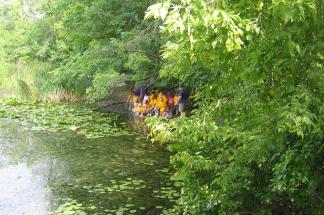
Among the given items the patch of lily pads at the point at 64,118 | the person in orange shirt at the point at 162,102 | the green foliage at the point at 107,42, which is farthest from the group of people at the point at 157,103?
the patch of lily pads at the point at 64,118

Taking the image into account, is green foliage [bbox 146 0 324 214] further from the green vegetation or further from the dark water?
the dark water

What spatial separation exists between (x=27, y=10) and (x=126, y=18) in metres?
26.6

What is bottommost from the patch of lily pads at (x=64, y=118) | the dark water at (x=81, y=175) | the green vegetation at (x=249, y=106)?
the patch of lily pads at (x=64, y=118)

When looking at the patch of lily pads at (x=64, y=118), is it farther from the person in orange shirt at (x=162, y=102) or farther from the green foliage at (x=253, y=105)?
the green foliage at (x=253, y=105)

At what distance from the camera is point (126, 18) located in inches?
657

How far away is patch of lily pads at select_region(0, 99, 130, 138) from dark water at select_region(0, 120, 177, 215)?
0.96 m

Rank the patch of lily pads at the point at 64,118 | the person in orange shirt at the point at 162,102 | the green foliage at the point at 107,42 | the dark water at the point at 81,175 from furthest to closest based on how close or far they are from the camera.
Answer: the person in orange shirt at the point at 162,102
the green foliage at the point at 107,42
the patch of lily pads at the point at 64,118
the dark water at the point at 81,175

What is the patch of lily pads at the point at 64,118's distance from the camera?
14.3m

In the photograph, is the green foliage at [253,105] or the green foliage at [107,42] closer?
the green foliage at [253,105]

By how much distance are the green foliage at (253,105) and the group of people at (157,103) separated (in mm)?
9889

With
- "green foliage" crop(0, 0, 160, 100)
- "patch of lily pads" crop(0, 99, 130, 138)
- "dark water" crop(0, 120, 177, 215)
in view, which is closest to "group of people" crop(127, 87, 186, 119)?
"green foliage" crop(0, 0, 160, 100)

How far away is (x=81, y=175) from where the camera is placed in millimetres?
9266

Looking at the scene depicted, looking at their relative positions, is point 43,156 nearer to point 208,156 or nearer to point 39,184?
point 39,184

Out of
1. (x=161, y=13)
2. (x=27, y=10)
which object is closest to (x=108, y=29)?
(x=161, y=13)
